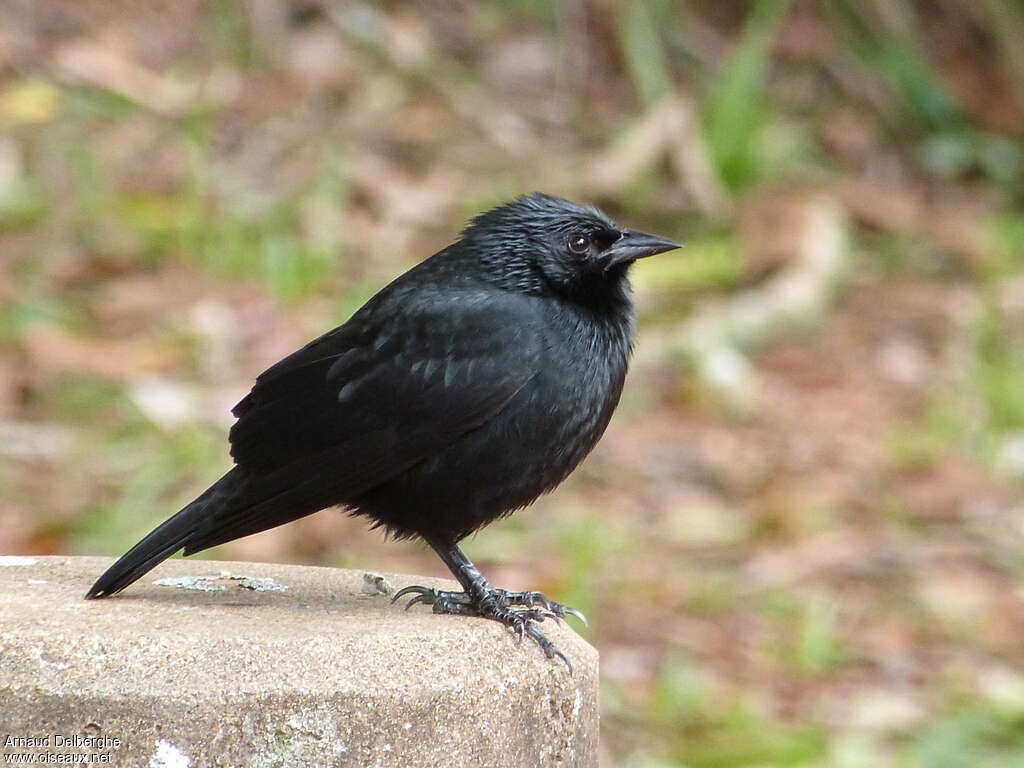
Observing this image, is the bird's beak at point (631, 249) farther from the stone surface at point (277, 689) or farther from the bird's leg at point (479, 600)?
the stone surface at point (277, 689)

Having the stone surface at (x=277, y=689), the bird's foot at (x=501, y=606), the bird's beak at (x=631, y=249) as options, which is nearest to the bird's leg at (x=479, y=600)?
the bird's foot at (x=501, y=606)

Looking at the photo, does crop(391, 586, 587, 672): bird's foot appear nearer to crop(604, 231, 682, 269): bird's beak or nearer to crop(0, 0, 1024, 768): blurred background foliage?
crop(604, 231, 682, 269): bird's beak

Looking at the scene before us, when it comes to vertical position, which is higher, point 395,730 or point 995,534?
point 995,534

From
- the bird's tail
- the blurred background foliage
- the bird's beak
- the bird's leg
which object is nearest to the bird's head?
the bird's beak

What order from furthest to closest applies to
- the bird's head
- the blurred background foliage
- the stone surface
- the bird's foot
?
the blurred background foliage < the bird's head < the bird's foot < the stone surface

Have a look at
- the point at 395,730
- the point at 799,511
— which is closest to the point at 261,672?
the point at 395,730

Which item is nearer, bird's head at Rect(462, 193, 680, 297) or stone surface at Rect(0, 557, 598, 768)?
stone surface at Rect(0, 557, 598, 768)

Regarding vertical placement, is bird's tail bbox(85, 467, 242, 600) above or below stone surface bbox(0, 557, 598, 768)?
above

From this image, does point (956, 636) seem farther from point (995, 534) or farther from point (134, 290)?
point (134, 290)
